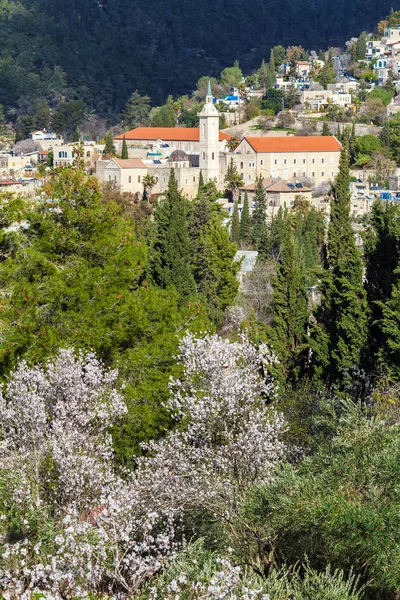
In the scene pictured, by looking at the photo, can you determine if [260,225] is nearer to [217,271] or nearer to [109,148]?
[217,271]

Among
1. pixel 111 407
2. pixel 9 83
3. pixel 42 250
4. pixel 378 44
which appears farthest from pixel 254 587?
pixel 9 83

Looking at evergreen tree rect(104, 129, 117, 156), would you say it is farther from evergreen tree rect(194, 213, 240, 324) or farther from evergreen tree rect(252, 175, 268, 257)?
evergreen tree rect(194, 213, 240, 324)

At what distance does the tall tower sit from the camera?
3118 inches

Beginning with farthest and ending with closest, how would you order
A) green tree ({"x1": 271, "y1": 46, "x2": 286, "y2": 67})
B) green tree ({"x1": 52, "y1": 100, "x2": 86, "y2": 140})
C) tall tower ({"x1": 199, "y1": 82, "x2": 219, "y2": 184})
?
1. green tree ({"x1": 271, "y1": 46, "x2": 286, "y2": 67})
2. green tree ({"x1": 52, "y1": 100, "x2": 86, "y2": 140})
3. tall tower ({"x1": 199, "y1": 82, "x2": 219, "y2": 184})

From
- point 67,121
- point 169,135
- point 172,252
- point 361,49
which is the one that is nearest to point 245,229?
point 172,252

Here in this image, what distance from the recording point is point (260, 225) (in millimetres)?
56469

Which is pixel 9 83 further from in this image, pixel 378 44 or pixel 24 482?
pixel 24 482

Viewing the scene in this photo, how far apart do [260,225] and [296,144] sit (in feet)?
96.9

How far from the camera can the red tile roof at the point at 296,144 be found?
272 feet

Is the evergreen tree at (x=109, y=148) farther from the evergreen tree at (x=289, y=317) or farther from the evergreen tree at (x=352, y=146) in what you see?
the evergreen tree at (x=289, y=317)

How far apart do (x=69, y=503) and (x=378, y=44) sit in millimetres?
121094

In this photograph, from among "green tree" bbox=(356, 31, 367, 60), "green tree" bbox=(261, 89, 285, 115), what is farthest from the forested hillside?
"green tree" bbox=(261, 89, 285, 115)

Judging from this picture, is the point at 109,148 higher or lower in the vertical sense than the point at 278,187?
higher

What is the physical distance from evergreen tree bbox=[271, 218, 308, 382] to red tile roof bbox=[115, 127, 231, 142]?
66.0m
